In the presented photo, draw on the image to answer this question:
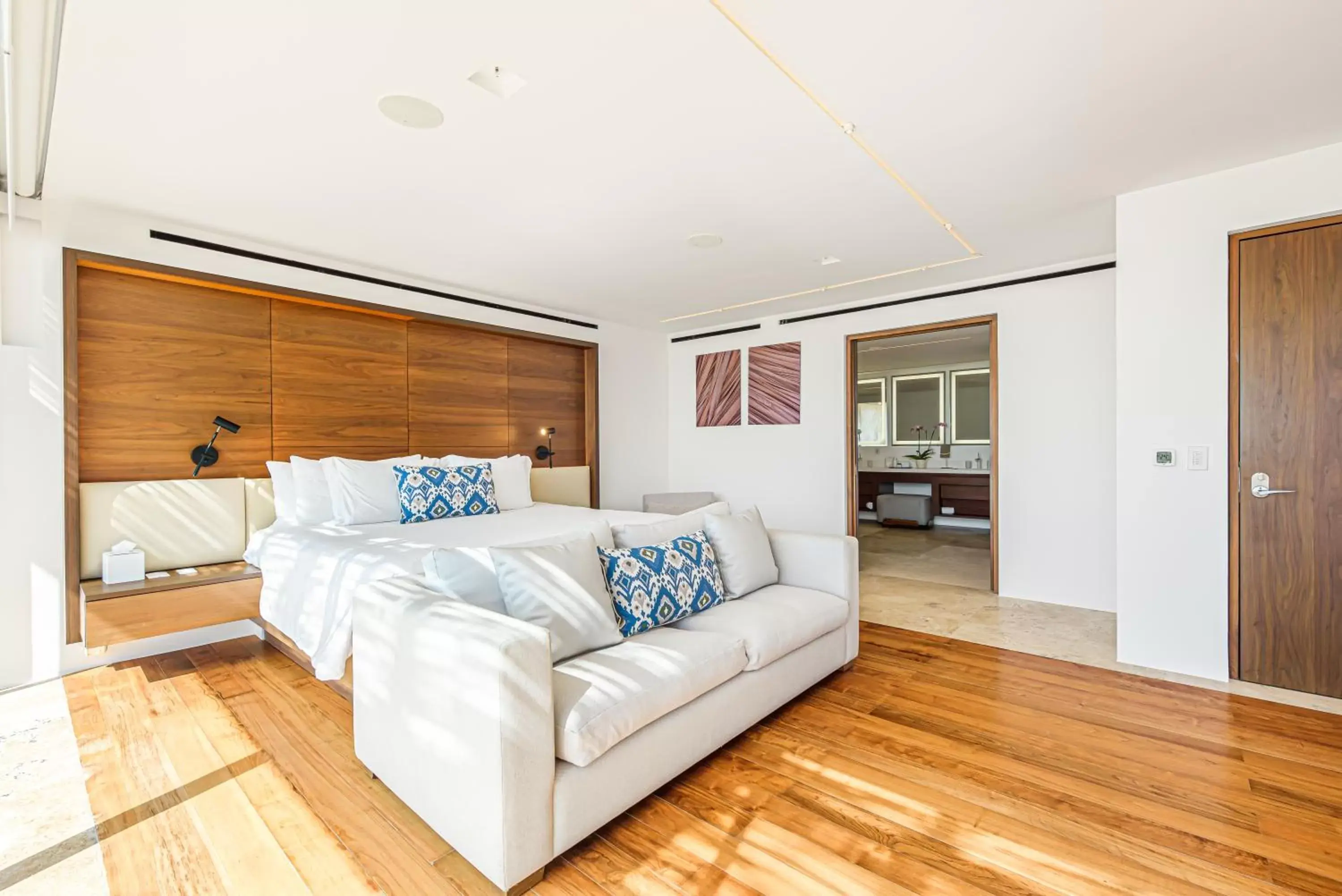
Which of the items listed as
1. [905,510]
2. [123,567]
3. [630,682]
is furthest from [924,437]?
[123,567]

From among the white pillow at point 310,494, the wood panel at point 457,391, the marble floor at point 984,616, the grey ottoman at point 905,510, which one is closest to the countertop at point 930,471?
the grey ottoman at point 905,510

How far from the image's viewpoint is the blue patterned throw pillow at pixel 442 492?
3742 mm

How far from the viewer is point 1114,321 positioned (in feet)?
13.8

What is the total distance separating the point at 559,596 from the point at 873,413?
27.6 feet

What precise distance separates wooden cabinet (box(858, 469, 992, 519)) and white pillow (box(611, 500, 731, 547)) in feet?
17.5

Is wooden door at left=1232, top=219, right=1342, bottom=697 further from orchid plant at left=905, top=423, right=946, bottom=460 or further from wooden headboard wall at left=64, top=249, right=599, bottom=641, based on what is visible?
orchid plant at left=905, top=423, right=946, bottom=460

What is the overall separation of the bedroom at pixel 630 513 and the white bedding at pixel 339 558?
0.11ft

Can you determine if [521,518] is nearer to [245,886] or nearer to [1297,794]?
[245,886]

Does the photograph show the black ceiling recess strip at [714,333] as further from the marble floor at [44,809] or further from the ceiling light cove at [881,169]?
the marble floor at [44,809]

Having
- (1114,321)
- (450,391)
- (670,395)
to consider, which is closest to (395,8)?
(450,391)

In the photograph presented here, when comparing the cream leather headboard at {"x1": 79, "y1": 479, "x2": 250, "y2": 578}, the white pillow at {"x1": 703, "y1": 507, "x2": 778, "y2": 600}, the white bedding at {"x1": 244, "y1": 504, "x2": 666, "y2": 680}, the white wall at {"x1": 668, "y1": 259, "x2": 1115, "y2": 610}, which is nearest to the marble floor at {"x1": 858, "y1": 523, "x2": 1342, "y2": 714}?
the white wall at {"x1": 668, "y1": 259, "x2": 1115, "y2": 610}

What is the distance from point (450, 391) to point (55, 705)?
113 inches

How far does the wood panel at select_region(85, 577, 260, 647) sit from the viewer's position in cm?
293

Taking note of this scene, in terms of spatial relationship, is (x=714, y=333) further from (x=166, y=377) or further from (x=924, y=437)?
(x=166, y=377)
